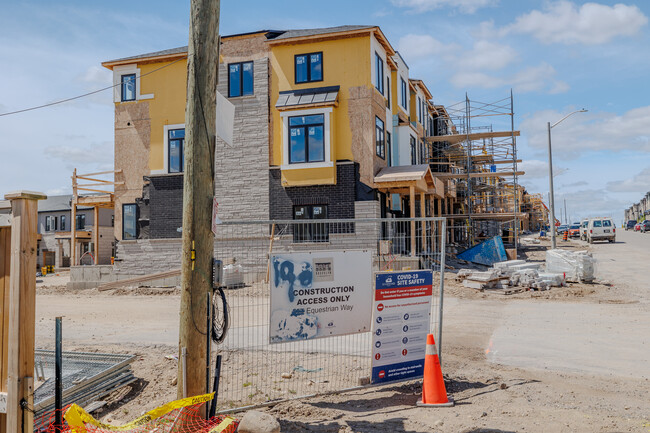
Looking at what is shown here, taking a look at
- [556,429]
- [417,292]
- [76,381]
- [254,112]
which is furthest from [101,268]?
[556,429]

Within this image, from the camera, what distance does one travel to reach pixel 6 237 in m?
4.13

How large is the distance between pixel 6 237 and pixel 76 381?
3.61 metres

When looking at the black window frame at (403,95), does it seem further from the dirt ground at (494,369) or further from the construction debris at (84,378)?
the construction debris at (84,378)

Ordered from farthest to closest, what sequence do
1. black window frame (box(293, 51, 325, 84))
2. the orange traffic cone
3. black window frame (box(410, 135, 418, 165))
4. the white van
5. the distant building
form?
the distant building
the white van
black window frame (box(410, 135, 418, 165))
black window frame (box(293, 51, 325, 84))
the orange traffic cone

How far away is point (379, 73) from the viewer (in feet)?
76.7

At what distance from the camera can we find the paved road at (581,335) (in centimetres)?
858

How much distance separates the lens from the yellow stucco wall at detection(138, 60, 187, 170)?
79.0 ft

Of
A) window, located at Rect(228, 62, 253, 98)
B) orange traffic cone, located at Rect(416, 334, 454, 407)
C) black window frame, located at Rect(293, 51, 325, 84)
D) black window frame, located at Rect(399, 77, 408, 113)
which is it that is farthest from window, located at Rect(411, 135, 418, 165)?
orange traffic cone, located at Rect(416, 334, 454, 407)

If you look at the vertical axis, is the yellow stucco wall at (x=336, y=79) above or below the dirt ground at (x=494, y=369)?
above

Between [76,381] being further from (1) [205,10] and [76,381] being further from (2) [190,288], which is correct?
(1) [205,10]

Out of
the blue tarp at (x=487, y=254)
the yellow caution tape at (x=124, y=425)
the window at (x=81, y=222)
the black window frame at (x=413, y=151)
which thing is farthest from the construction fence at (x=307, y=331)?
the window at (x=81, y=222)

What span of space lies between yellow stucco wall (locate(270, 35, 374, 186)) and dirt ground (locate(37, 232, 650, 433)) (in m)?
8.34

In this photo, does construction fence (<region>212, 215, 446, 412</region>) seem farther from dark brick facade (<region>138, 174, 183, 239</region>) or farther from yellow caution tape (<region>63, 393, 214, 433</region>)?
dark brick facade (<region>138, 174, 183, 239</region>)

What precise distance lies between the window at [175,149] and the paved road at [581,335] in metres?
15.9
